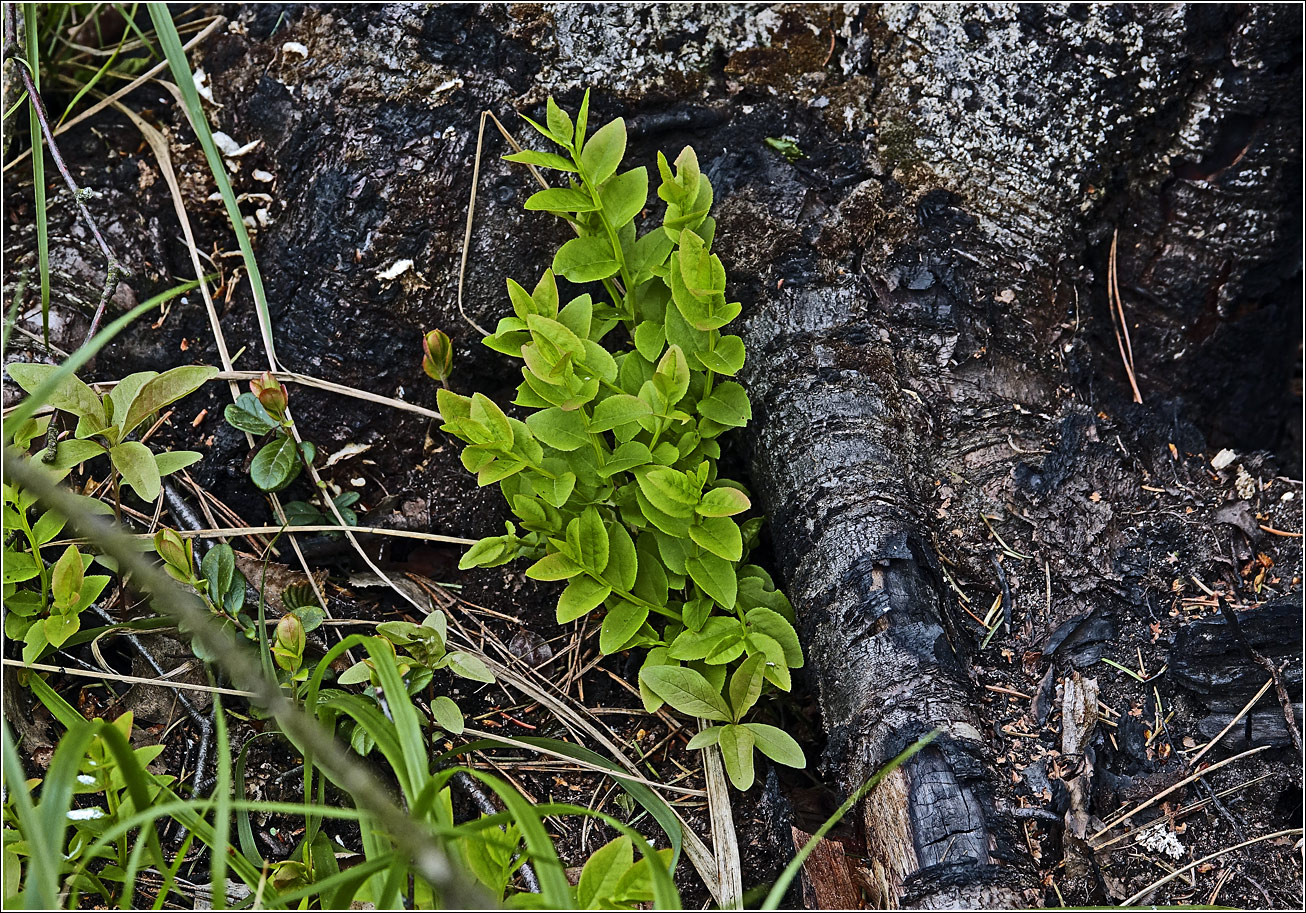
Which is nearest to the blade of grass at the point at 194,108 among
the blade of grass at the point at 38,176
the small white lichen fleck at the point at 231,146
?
the blade of grass at the point at 38,176

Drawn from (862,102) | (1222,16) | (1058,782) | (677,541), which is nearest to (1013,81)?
(862,102)

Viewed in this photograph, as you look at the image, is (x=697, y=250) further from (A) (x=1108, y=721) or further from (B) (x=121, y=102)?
(B) (x=121, y=102)

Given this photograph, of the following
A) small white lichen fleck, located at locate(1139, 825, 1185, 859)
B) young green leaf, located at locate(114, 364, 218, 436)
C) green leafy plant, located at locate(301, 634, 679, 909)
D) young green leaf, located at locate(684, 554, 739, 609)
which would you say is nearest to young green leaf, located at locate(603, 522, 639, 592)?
young green leaf, located at locate(684, 554, 739, 609)

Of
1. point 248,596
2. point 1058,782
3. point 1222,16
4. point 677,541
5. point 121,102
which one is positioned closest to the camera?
point 1058,782

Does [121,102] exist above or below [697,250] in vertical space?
above

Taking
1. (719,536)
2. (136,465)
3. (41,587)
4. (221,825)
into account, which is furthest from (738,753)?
(41,587)

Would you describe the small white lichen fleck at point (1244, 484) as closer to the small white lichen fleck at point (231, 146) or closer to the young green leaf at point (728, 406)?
the young green leaf at point (728, 406)

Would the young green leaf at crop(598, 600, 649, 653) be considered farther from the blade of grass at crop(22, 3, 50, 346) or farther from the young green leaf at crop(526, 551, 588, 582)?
the blade of grass at crop(22, 3, 50, 346)
